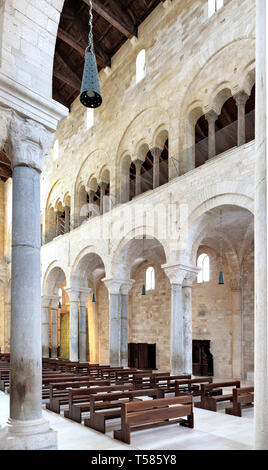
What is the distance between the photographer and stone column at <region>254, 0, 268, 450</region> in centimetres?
340

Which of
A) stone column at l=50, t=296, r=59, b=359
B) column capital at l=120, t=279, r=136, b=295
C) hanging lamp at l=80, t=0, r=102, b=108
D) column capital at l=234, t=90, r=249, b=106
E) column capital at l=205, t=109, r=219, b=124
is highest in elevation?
column capital at l=234, t=90, r=249, b=106

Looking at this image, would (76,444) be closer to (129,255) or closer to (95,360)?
(129,255)

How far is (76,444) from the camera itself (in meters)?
6.39

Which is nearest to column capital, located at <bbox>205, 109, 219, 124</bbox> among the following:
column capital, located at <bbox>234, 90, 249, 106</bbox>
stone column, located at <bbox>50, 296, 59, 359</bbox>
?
column capital, located at <bbox>234, 90, 249, 106</bbox>

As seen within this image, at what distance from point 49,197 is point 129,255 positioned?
31.8 ft

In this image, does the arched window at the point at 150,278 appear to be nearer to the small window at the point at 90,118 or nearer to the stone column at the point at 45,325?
the stone column at the point at 45,325

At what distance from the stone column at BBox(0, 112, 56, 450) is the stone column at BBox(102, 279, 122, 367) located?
38.0ft

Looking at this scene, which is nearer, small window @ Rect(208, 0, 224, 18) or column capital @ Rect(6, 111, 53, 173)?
column capital @ Rect(6, 111, 53, 173)

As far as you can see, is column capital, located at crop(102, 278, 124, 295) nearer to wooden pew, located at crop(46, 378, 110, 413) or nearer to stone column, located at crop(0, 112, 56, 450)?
wooden pew, located at crop(46, 378, 110, 413)

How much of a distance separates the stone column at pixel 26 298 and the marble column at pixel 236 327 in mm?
A: 13378

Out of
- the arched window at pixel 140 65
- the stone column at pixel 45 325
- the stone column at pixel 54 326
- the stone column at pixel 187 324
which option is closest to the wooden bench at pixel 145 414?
the stone column at pixel 187 324

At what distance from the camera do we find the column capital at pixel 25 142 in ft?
19.9

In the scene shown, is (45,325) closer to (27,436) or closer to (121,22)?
(121,22)
